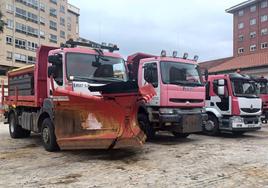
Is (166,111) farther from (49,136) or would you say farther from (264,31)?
(264,31)

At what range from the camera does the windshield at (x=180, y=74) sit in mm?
10867

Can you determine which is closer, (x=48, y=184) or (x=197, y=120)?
(x=48, y=184)

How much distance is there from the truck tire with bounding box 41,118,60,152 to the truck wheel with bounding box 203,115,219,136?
609 centimetres

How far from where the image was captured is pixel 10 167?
766cm

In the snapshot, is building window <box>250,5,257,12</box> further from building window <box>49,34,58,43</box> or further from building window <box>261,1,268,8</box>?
building window <box>49,34,58,43</box>

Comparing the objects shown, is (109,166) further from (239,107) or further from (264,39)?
(264,39)

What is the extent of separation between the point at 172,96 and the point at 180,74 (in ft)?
2.73

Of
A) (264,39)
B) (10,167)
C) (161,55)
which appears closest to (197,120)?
(161,55)

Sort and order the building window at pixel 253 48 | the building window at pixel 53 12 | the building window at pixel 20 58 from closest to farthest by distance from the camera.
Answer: the building window at pixel 20 58 → the building window at pixel 253 48 → the building window at pixel 53 12

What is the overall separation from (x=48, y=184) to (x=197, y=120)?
5935mm

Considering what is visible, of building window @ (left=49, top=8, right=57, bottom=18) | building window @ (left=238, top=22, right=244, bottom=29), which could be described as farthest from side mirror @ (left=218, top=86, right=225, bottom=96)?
building window @ (left=49, top=8, right=57, bottom=18)

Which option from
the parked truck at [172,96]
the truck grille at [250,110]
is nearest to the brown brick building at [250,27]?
the truck grille at [250,110]

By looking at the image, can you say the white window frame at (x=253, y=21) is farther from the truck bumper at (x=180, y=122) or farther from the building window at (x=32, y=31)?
the truck bumper at (x=180, y=122)

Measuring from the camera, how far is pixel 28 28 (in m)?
58.7
